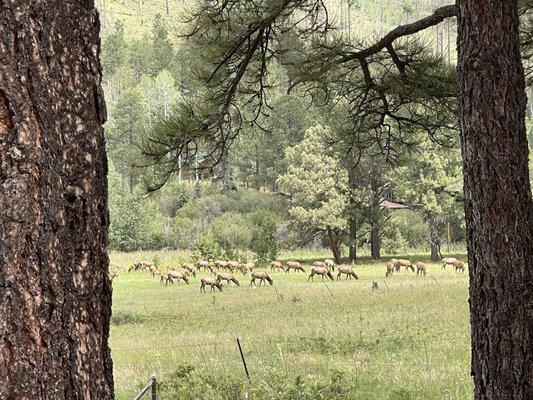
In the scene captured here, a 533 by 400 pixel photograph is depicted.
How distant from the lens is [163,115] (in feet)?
21.1

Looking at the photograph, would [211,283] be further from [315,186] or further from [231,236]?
[315,186]

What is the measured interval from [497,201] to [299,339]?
6.51m

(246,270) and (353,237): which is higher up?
(353,237)

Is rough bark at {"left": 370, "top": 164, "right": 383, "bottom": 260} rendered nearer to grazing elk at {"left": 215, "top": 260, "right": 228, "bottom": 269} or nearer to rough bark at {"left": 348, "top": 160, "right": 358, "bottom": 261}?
rough bark at {"left": 348, "top": 160, "right": 358, "bottom": 261}

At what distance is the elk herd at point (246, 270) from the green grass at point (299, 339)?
48 centimetres

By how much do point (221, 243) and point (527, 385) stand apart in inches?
924

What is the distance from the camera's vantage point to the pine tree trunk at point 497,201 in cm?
319

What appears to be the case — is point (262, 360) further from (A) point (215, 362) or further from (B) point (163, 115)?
(B) point (163, 115)

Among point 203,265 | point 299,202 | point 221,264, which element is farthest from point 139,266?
point 299,202

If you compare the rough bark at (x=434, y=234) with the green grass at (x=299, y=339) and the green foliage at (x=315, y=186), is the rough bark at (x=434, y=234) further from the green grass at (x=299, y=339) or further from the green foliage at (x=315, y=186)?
the green grass at (x=299, y=339)

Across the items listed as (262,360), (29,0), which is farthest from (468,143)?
(262,360)

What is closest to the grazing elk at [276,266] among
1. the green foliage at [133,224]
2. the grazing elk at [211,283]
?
the grazing elk at [211,283]

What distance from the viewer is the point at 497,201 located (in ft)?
10.6

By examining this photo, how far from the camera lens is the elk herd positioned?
758 inches
